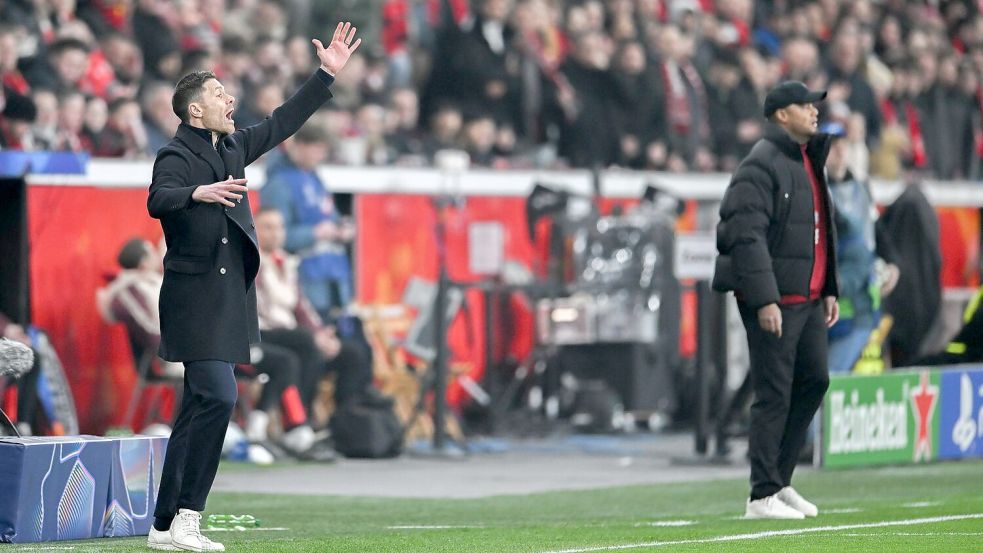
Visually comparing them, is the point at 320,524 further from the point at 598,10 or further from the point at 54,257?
Result: the point at 598,10

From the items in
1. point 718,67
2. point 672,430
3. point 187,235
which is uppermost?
point 718,67

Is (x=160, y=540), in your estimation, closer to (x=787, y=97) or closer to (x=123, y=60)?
(x=787, y=97)

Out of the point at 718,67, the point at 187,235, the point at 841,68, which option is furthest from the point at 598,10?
the point at 187,235

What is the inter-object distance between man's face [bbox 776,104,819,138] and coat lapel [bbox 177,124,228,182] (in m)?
3.27

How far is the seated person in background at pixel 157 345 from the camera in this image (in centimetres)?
1505

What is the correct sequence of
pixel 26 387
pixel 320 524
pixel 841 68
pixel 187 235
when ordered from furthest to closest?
1. pixel 841 68
2. pixel 26 387
3. pixel 320 524
4. pixel 187 235

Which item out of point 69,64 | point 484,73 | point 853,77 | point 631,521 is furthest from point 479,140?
point 631,521

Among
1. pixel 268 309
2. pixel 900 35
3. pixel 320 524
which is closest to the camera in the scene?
pixel 320 524

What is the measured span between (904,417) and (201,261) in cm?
683

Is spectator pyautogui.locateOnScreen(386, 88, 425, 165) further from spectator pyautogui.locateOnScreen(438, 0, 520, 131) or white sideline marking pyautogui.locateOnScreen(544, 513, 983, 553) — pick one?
white sideline marking pyautogui.locateOnScreen(544, 513, 983, 553)

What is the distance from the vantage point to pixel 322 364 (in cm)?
1582

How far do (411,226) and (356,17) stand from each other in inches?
121

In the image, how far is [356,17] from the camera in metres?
19.7

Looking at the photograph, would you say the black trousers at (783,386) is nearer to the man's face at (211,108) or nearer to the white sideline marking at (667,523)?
the white sideline marking at (667,523)
